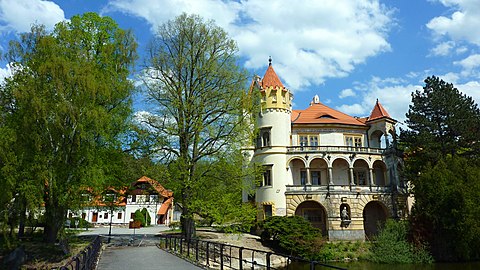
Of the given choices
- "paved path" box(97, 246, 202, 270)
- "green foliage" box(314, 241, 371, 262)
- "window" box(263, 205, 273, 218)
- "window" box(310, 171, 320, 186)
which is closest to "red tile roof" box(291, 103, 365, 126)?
"window" box(310, 171, 320, 186)

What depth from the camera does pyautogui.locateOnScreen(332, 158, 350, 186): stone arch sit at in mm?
37062

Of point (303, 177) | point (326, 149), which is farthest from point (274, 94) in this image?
point (303, 177)

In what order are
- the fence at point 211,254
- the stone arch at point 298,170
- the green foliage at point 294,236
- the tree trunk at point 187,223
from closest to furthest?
the fence at point 211,254, the tree trunk at point 187,223, the green foliage at point 294,236, the stone arch at point 298,170

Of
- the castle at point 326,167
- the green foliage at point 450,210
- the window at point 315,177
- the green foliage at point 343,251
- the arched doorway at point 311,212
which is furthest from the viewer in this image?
the window at point 315,177

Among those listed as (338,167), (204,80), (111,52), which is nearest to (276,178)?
(338,167)

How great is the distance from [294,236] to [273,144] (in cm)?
1037

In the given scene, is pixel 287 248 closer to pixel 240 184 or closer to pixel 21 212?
pixel 240 184

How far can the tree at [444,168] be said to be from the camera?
85.1 ft

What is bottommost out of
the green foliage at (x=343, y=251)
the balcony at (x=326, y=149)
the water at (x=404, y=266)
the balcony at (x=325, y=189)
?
the water at (x=404, y=266)

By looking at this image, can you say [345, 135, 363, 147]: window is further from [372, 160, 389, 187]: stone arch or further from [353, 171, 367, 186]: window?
[353, 171, 367, 186]: window

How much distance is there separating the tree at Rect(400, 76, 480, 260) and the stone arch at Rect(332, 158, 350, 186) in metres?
5.82

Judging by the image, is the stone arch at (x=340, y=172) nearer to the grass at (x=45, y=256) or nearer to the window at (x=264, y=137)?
the window at (x=264, y=137)

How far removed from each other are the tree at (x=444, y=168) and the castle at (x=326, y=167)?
343cm

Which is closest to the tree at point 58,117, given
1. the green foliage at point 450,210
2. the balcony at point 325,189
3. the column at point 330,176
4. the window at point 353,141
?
the balcony at point 325,189
